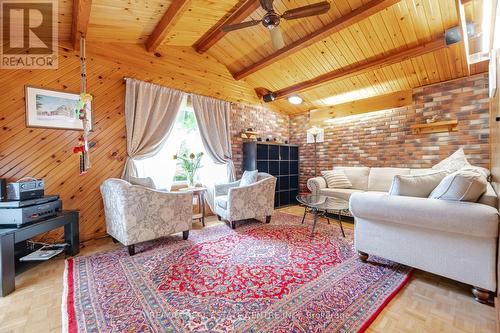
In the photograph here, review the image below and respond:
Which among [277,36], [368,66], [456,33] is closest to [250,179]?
[277,36]

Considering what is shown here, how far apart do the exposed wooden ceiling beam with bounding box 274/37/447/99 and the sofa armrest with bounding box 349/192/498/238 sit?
2456mm

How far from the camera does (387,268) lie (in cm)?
207

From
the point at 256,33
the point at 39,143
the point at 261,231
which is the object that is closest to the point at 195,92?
the point at 256,33

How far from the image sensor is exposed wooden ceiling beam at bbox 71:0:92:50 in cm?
219

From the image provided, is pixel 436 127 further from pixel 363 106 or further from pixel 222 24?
pixel 222 24

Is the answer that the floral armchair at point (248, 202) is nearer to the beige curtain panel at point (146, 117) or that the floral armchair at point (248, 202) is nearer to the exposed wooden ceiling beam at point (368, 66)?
the beige curtain panel at point (146, 117)

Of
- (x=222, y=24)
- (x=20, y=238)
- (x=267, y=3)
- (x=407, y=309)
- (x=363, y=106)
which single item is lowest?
(x=407, y=309)

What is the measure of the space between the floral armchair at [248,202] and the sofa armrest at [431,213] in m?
1.63

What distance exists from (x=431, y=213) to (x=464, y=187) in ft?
0.94

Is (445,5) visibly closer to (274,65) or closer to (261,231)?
(274,65)

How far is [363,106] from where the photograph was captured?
4.48 meters

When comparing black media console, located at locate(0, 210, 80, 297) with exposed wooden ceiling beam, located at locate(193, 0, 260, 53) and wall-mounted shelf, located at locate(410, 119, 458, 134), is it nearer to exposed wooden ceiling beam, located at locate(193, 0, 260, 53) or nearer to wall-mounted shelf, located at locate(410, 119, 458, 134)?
exposed wooden ceiling beam, located at locate(193, 0, 260, 53)

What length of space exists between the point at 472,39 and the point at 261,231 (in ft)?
12.2

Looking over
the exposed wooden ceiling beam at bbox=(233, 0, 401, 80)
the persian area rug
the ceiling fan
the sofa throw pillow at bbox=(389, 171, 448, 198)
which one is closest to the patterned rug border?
Answer: the persian area rug
